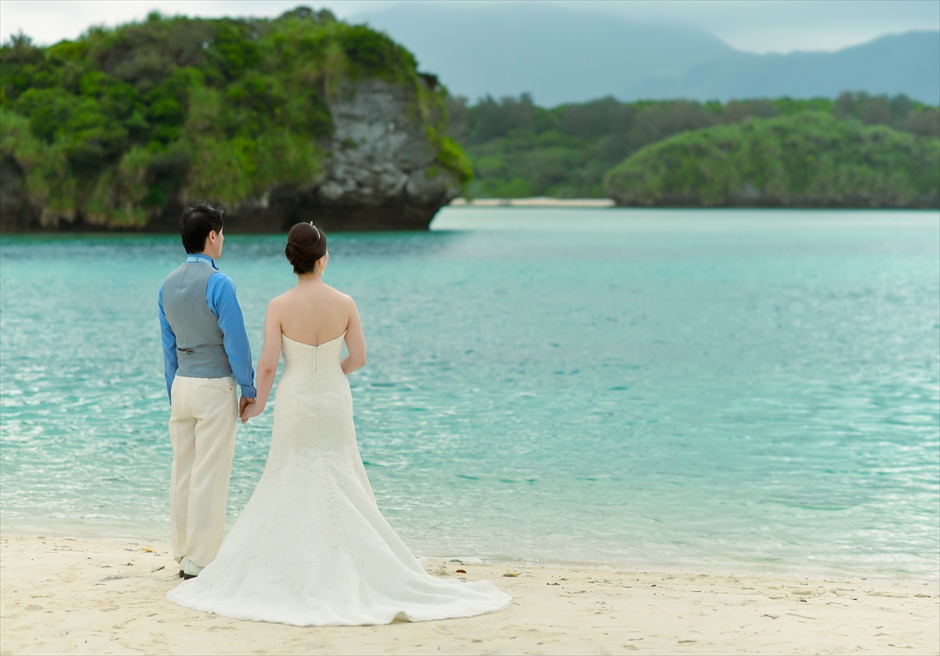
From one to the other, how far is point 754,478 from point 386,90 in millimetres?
65490

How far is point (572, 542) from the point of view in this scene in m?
8.45

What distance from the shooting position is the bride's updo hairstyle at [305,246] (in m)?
5.47

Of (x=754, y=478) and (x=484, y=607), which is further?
(x=754, y=478)

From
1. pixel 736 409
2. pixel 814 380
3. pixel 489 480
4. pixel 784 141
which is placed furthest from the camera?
pixel 784 141

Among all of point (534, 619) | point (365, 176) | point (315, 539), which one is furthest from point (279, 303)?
point (365, 176)

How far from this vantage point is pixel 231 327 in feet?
19.0

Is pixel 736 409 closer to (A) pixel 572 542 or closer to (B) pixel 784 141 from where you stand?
(A) pixel 572 542

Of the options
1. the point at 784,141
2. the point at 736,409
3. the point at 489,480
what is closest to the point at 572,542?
the point at 489,480

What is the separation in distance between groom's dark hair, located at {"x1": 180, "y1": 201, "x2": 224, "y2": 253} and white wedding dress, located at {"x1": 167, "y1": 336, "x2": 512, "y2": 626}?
86cm

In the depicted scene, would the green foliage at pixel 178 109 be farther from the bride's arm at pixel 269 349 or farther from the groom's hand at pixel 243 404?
the bride's arm at pixel 269 349

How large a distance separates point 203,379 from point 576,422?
8620 mm

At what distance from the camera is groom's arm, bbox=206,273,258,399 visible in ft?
19.0

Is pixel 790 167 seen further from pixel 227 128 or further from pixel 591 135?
pixel 227 128

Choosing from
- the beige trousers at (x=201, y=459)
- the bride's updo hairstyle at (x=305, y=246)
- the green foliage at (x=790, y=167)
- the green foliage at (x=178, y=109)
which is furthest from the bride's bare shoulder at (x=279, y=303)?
the green foliage at (x=790, y=167)
